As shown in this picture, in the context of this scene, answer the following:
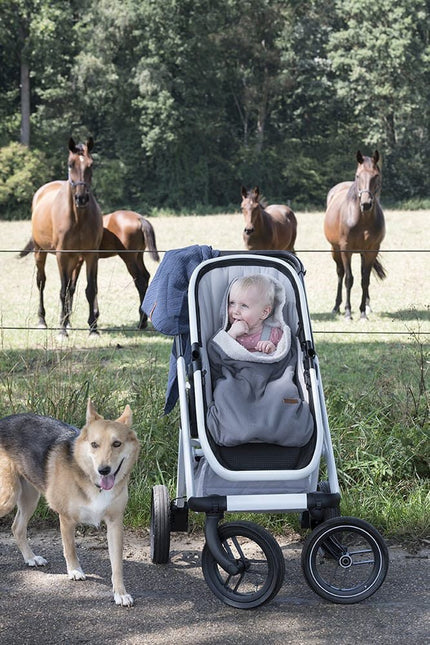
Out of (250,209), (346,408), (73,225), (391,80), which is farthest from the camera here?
(391,80)

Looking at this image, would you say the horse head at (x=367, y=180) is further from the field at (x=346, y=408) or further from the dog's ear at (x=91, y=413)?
the dog's ear at (x=91, y=413)

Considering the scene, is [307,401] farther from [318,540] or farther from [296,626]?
[296,626]

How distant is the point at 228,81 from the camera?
159 feet

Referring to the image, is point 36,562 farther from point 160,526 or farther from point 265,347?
point 265,347

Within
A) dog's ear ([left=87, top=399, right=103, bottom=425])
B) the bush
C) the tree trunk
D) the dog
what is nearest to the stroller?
the dog

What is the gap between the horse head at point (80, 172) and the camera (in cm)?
1277

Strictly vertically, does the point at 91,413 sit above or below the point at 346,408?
above

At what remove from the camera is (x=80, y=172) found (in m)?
12.8

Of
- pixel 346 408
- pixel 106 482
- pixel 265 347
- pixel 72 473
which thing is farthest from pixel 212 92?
pixel 106 482

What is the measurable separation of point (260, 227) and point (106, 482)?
11978 millimetres

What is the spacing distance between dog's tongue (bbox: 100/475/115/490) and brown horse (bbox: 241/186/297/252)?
36.4 ft

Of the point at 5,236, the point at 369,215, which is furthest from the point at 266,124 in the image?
the point at 369,215

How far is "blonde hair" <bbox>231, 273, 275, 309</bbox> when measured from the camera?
4.77 meters

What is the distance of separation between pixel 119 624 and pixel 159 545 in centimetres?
69
